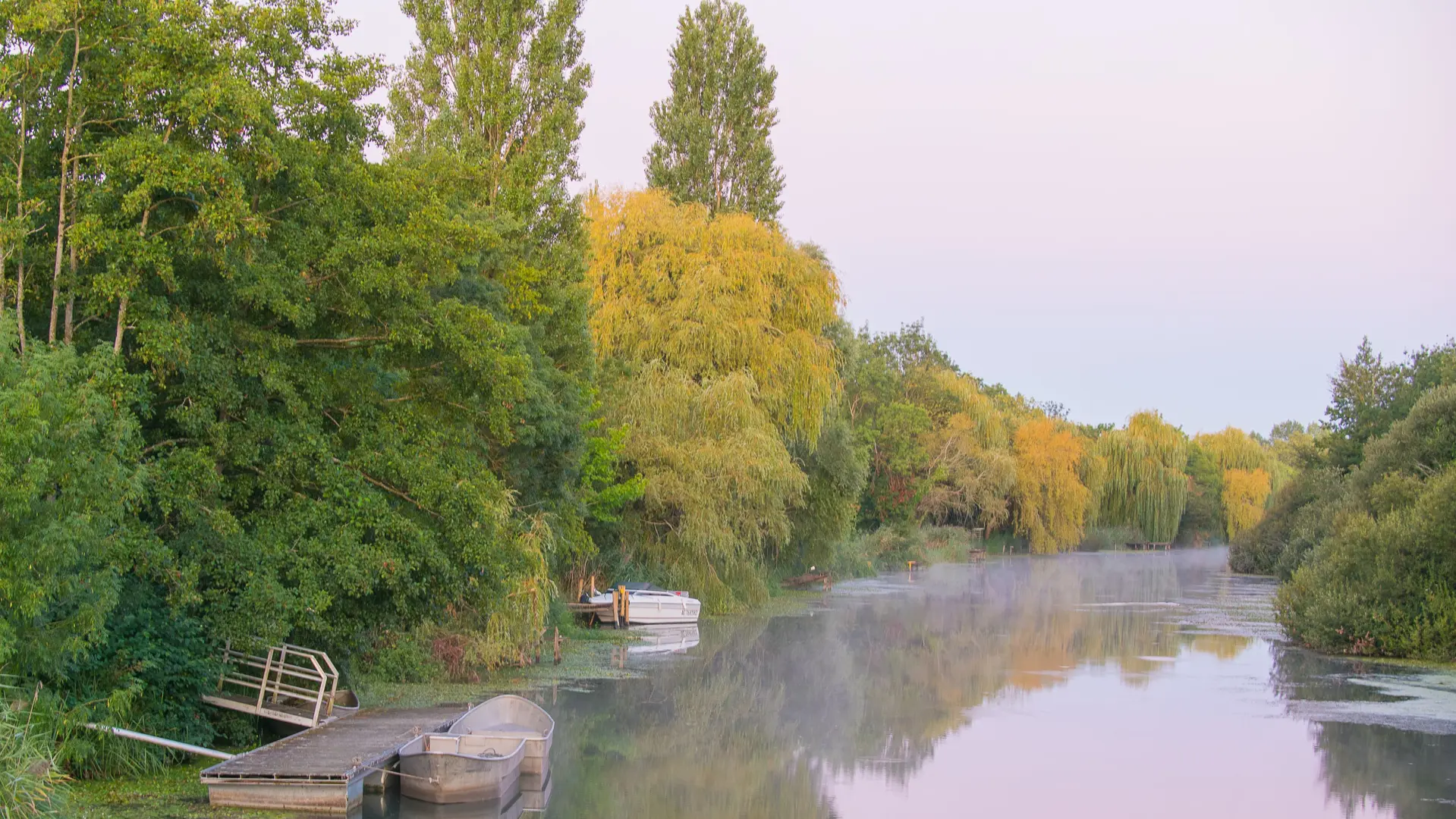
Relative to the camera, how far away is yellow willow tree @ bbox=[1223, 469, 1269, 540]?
8419cm

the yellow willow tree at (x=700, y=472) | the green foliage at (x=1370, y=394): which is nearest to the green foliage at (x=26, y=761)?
the yellow willow tree at (x=700, y=472)

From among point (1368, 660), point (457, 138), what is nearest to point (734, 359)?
point (457, 138)

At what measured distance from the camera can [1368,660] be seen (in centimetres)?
2792

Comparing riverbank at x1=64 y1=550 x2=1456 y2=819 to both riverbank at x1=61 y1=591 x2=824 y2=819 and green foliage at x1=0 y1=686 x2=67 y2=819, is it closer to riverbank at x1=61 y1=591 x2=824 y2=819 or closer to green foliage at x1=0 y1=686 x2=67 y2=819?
riverbank at x1=61 y1=591 x2=824 y2=819

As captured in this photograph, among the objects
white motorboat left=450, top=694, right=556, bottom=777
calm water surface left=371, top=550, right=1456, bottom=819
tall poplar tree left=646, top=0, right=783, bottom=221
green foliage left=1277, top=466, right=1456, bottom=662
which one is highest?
tall poplar tree left=646, top=0, right=783, bottom=221

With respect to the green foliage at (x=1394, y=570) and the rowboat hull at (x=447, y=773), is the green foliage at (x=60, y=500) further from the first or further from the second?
the green foliage at (x=1394, y=570)

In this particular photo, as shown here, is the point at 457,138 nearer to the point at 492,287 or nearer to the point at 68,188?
the point at 492,287

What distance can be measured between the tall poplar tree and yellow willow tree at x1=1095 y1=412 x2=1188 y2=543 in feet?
143

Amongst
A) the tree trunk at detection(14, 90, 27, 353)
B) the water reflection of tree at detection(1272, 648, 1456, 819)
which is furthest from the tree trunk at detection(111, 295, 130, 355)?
the water reflection of tree at detection(1272, 648, 1456, 819)

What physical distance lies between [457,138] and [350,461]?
12.2 meters

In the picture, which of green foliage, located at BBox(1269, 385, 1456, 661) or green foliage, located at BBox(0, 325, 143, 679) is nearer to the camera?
green foliage, located at BBox(0, 325, 143, 679)

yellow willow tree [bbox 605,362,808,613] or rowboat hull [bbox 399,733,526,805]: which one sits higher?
yellow willow tree [bbox 605,362,808,613]

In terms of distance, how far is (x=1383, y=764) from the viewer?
1686 cm

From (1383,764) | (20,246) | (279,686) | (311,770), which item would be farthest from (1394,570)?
(20,246)
